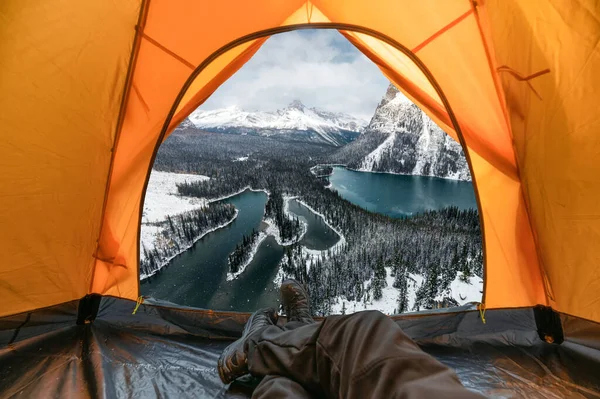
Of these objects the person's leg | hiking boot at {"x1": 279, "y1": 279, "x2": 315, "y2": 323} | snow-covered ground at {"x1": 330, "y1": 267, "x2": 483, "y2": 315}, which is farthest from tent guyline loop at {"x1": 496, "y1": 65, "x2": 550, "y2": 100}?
snow-covered ground at {"x1": 330, "y1": 267, "x2": 483, "y2": 315}

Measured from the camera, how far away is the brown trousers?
36.2 inches

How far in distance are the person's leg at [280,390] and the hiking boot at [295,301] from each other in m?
1.30

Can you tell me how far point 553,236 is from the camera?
189 cm

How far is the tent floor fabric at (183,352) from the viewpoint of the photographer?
179 centimetres

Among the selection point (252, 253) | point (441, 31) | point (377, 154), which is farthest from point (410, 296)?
point (377, 154)

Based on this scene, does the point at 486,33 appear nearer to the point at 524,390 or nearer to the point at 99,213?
the point at 524,390

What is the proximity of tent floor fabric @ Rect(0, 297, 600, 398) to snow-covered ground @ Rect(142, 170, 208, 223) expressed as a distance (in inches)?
1905

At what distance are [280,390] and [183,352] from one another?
1.42 m

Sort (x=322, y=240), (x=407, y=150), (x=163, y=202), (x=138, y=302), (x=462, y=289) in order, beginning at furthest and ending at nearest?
(x=407, y=150)
(x=163, y=202)
(x=322, y=240)
(x=462, y=289)
(x=138, y=302)

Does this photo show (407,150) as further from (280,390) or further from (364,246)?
(280,390)

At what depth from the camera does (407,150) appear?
99125mm

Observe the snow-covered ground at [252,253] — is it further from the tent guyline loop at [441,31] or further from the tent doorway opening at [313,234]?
the tent guyline loop at [441,31]

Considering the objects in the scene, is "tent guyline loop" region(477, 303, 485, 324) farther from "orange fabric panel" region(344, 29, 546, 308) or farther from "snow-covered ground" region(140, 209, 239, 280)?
"snow-covered ground" region(140, 209, 239, 280)

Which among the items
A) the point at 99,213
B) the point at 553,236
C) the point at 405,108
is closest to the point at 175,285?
the point at 99,213
